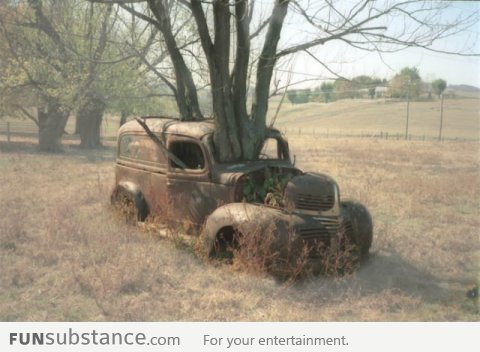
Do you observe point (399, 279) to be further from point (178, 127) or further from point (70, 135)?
A: point (70, 135)

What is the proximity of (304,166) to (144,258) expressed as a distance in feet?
43.7

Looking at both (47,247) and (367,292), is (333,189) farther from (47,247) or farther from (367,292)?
(47,247)

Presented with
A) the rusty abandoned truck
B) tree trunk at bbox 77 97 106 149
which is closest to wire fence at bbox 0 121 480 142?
tree trunk at bbox 77 97 106 149

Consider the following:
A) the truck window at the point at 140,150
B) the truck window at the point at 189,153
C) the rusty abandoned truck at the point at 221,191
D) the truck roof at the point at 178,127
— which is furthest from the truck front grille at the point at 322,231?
the truck window at the point at 140,150

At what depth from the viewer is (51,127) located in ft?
76.7

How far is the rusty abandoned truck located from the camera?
5250 millimetres

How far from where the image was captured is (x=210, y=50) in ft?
21.0

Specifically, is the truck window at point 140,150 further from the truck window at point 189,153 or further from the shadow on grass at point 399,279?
the shadow on grass at point 399,279

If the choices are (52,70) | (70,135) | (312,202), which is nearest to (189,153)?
(312,202)

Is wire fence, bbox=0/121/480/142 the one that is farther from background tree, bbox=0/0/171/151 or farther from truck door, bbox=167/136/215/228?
truck door, bbox=167/136/215/228

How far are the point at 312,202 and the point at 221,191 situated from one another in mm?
1239

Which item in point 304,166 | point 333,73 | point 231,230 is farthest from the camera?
point 304,166
